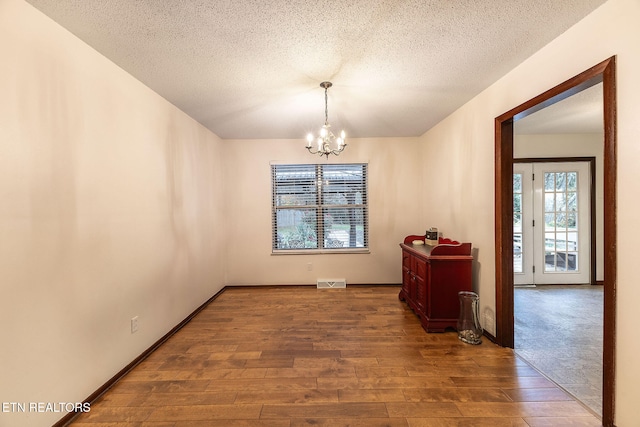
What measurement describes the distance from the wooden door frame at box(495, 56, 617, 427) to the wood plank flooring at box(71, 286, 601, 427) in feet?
1.11

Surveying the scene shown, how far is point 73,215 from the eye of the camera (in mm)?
1636

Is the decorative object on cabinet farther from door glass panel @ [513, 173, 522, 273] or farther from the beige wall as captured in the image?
door glass panel @ [513, 173, 522, 273]

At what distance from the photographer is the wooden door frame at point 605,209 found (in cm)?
143

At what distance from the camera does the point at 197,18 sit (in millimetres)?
1543

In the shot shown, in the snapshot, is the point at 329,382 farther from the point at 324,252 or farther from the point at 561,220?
the point at 561,220

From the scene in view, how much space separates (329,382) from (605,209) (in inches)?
85.4

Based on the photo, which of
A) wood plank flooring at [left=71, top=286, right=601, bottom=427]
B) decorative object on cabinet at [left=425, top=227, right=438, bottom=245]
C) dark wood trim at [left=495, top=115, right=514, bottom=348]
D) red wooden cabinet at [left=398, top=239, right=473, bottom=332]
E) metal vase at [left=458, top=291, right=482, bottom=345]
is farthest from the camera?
decorative object on cabinet at [left=425, top=227, right=438, bottom=245]

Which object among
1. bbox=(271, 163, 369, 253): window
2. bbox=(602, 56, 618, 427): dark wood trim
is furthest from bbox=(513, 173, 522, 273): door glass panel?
bbox=(602, 56, 618, 427): dark wood trim

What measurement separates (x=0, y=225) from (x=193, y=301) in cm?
219

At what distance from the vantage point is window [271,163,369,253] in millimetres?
4309

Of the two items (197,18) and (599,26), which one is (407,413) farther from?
(197,18)

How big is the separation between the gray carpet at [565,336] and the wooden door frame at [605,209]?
0.93ft

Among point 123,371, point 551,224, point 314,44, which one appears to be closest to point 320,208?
point 314,44

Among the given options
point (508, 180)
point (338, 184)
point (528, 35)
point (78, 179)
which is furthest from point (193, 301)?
point (528, 35)
